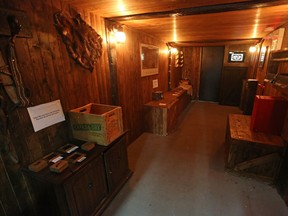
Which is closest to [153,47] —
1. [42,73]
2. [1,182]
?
[42,73]

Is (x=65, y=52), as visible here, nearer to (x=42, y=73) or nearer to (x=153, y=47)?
(x=42, y=73)

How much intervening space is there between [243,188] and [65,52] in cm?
270


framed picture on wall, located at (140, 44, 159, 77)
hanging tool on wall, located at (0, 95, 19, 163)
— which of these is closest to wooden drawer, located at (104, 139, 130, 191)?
hanging tool on wall, located at (0, 95, 19, 163)

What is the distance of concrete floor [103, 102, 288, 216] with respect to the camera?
5.79 feet

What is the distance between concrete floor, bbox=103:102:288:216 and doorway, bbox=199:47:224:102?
11.6 ft

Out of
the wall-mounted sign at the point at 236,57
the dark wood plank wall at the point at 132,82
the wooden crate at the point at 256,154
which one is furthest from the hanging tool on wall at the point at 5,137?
the wall-mounted sign at the point at 236,57

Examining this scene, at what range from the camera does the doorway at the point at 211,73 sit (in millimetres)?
6012

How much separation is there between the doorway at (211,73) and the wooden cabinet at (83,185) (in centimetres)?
540

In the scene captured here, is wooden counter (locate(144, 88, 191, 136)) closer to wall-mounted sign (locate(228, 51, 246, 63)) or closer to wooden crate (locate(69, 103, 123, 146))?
wooden crate (locate(69, 103, 123, 146))

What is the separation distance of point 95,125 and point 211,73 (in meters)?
5.77

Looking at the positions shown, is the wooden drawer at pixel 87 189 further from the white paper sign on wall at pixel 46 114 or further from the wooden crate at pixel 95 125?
the white paper sign on wall at pixel 46 114

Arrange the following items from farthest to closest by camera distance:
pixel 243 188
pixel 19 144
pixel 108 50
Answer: pixel 108 50 < pixel 243 188 < pixel 19 144

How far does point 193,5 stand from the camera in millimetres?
1769

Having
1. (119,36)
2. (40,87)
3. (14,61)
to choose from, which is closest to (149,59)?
(119,36)
